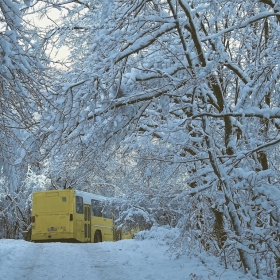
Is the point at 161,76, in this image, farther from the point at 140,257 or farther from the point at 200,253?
the point at 140,257

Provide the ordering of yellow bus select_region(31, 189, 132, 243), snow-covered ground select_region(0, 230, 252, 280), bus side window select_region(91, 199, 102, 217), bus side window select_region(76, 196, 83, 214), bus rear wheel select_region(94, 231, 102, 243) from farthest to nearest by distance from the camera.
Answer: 1. bus rear wheel select_region(94, 231, 102, 243)
2. bus side window select_region(91, 199, 102, 217)
3. bus side window select_region(76, 196, 83, 214)
4. yellow bus select_region(31, 189, 132, 243)
5. snow-covered ground select_region(0, 230, 252, 280)

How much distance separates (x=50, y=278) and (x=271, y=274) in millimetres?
4032

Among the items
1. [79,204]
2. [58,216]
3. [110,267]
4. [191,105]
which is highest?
[79,204]

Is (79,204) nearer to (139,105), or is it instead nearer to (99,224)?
(99,224)

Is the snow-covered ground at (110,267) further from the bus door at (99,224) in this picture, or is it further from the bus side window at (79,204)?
the bus door at (99,224)

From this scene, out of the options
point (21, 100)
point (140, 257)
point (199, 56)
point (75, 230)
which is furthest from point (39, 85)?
point (75, 230)

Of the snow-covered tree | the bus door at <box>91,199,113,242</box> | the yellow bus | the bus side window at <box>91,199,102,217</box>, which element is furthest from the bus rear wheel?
the snow-covered tree

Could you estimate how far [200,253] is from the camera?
32.0 feet

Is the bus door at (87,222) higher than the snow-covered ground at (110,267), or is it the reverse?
the bus door at (87,222)

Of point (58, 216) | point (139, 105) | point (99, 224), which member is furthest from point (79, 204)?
point (139, 105)

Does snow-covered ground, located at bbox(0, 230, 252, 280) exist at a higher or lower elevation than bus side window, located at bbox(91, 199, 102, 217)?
lower

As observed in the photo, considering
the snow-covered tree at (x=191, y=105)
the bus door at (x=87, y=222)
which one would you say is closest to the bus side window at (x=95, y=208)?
the bus door at (x=87, y=222)

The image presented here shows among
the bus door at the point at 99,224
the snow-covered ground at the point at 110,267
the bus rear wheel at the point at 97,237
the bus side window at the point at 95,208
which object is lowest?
the snow-covered ground at the point at 110,267

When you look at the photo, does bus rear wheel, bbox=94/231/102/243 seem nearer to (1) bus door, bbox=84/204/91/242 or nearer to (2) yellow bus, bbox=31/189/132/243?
Result: (1) bus door, bbox=84/204/91/242
